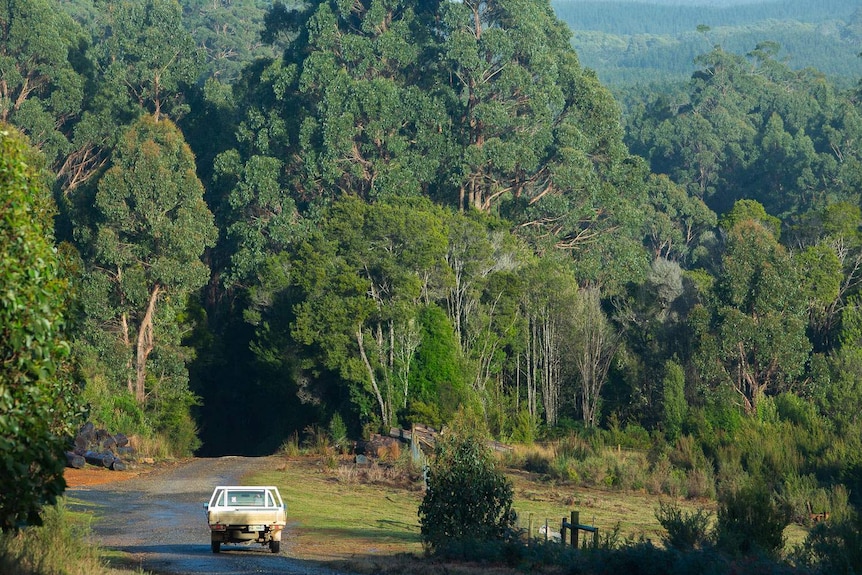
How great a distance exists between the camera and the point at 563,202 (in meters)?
61.8

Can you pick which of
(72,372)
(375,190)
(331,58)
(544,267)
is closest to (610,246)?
(544,267)

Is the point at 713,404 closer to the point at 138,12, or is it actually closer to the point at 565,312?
the point at 565,312

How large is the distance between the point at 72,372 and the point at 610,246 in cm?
4677

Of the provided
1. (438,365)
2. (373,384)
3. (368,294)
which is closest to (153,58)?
(368,294)

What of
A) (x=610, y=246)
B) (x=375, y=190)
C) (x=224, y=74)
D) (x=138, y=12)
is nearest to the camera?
(x=375, y=190)

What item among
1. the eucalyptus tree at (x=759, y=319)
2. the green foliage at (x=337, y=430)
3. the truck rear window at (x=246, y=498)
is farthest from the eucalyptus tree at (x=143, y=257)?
the truck rear window at (x=246, y=498)

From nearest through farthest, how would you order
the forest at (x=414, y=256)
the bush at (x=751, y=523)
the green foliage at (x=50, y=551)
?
the green foliage at (x=50, y=551)
the bush at (x=751, y=523)
the forest at (x=414, y=256)

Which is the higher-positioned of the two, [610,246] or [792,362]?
[610,246]

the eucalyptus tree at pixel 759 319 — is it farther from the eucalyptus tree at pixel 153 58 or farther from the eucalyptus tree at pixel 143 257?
the eucalyptus tree at pixel 153 58

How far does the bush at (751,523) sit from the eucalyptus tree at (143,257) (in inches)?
1386

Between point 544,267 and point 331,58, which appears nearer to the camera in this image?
point 544,267

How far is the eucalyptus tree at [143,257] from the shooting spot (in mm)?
51344

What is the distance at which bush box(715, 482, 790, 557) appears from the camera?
64.1 ft

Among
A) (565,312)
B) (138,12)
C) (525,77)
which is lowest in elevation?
(565,312)
